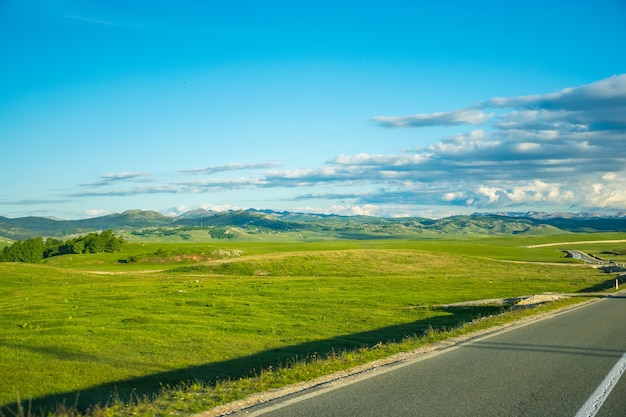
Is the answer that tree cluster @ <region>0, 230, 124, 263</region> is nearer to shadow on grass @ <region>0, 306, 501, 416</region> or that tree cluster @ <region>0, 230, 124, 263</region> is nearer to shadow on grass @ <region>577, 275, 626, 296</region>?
shadow on grass @ <region>577, 275, 626, 296</region>

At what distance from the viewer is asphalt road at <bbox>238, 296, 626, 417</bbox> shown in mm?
10461

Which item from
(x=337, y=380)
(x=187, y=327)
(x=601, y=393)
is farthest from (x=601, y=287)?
(x=337, y=380)

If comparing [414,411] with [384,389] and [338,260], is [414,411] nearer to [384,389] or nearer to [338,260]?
[384,389]

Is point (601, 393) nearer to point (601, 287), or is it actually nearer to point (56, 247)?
point (601, 287)

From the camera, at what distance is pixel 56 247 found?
154m

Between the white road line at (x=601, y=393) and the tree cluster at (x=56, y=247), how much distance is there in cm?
13851

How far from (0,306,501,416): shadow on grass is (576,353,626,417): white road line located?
25.2ft

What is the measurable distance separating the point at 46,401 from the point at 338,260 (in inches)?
3335

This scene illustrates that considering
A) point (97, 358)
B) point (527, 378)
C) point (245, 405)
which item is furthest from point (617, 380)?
point (97, 358)

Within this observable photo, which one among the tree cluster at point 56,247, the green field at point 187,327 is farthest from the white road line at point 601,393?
the tree cluster at point 56,247

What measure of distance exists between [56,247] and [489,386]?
160808 millimetres

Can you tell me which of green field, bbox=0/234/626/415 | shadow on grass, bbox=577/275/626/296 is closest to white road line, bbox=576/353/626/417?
green field, bbox=0/234/626/415

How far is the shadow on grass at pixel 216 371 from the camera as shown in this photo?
15.9m

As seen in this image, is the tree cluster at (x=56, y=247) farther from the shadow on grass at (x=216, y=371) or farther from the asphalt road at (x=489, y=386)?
the asphalt road at (x=489, y=386)
